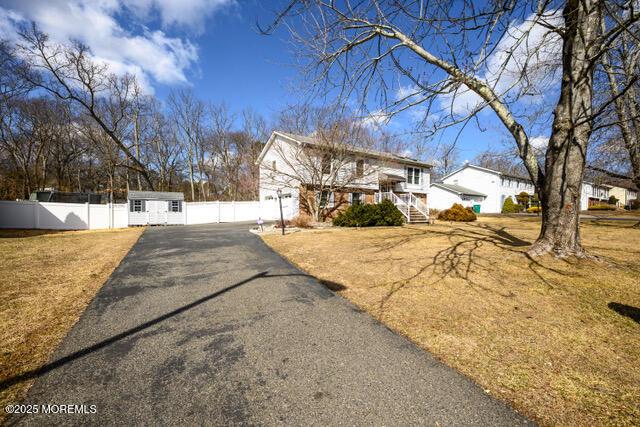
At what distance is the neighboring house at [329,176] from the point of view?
1664 cm

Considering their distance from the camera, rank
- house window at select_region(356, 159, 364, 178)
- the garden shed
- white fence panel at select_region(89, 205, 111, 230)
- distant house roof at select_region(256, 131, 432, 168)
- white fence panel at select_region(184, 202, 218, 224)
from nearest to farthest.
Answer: distant house roof at select_region(256, 131, 432, 168) → white fence panel at select_region(89, 205, 111, 230) → house window at select_region(356, 159, 364, 178) → the garden shed → white fence panel at select_region(184, 202, 218, 224)

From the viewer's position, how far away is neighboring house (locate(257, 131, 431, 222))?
16641mm

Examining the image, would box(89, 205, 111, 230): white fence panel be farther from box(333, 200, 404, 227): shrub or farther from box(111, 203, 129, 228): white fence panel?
box(333, 200, 404, 227): shrub

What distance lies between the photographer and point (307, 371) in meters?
2.43

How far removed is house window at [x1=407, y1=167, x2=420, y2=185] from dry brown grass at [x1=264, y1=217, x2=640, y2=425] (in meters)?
17.4

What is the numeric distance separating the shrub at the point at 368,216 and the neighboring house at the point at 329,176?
2.39 metres

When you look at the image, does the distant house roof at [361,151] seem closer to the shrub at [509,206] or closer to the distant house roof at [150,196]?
the distant house roof at [150,196]

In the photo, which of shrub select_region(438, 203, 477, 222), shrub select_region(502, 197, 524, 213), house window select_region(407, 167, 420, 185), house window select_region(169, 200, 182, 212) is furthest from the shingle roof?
shrub select_region(502, 197, 524, 213)

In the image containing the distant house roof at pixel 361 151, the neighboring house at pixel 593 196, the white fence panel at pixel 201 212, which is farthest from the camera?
the neighboring house at pixel 593 196

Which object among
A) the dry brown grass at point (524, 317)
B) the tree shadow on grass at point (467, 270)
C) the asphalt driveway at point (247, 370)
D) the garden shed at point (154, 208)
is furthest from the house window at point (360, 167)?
the garden shed at point (154, 208)

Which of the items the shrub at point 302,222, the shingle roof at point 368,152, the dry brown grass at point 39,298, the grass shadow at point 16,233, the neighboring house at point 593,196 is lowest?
the dry brown grass at point 39,298

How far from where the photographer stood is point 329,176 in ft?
55.5

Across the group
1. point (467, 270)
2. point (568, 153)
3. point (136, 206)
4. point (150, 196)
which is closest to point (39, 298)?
point (467, 270)

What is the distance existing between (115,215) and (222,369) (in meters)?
21.7
